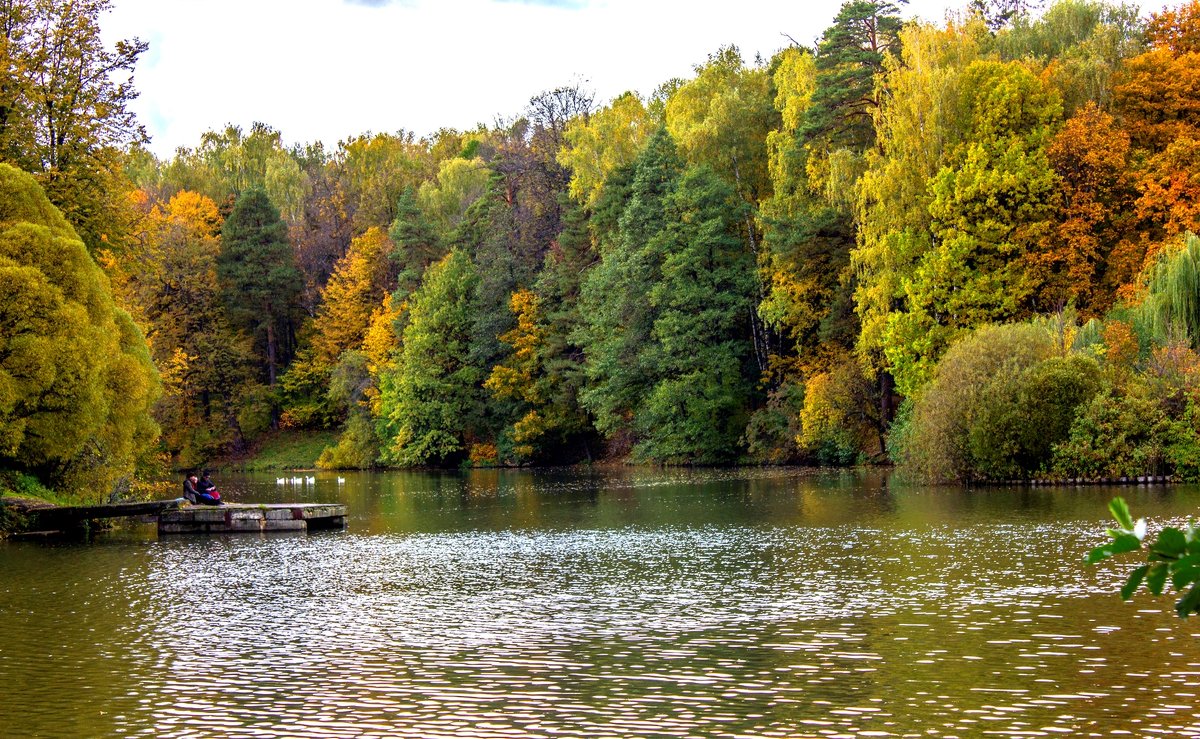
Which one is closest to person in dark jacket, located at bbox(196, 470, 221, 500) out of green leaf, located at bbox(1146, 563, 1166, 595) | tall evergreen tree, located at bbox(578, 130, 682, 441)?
tall evergreen tree, located at bbox(578, 130, 682, 441)

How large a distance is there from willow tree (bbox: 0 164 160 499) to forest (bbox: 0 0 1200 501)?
0.28 ft

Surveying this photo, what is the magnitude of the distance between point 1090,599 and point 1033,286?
31.2 metres

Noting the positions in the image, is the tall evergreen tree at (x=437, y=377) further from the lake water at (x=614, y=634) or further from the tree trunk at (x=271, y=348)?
the lake water at (x=614, y=634)

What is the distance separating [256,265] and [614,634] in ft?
249

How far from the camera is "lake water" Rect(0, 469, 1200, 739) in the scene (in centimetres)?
1218

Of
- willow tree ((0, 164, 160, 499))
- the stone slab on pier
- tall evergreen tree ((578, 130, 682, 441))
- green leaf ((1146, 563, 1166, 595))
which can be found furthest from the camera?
tall evergreen tree ((578, 130, 682, 441))

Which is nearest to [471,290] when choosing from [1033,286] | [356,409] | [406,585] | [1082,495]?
[356,409]

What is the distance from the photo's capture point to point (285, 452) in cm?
8488

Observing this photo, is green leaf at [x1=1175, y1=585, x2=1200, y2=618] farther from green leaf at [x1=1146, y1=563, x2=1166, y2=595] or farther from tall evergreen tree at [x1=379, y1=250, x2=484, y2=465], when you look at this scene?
tall evergreen tree at [x1=379, y1=250, x2=484, y2=465]

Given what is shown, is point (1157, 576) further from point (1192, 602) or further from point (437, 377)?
point (437, 377)

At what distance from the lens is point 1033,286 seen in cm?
4712

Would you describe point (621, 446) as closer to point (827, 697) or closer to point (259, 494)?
point (259, 494)

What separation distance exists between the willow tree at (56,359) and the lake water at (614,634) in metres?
3.18

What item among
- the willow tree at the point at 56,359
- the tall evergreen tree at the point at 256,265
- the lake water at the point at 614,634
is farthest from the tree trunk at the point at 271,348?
the lake water at the point at 614,634
